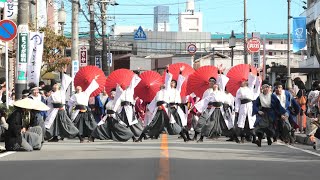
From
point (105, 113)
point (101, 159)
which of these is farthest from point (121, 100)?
point (101, 159)

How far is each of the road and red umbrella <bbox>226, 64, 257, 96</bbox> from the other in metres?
5.28

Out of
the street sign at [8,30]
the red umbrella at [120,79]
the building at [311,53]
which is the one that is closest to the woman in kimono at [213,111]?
the red umbrella at [120,79]

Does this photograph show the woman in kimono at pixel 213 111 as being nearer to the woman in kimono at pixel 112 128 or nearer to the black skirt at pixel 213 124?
the black skirt at pixel 213 124

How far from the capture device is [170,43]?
11481cm

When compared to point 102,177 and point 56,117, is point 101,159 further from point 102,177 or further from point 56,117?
point 56,117

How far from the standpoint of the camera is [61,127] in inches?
885

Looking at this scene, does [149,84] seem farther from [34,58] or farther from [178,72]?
[34,58]

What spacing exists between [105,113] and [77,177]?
39.5ft

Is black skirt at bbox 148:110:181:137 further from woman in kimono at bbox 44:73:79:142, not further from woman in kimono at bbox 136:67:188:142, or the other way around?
woman in kimono at bbox 44:73:79:142

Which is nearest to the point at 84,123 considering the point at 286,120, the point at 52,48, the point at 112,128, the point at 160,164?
the point at 112,128

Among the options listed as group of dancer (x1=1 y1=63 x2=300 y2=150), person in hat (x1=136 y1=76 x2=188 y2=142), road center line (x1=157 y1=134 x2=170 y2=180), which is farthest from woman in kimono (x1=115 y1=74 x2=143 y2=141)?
road center line (x1=157 y1=134 x2=170 y2=180)

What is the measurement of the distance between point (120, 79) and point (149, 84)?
59.1 inches

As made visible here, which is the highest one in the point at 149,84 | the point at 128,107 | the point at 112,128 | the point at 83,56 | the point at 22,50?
the point at 83,56

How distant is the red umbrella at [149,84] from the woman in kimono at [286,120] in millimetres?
4668
